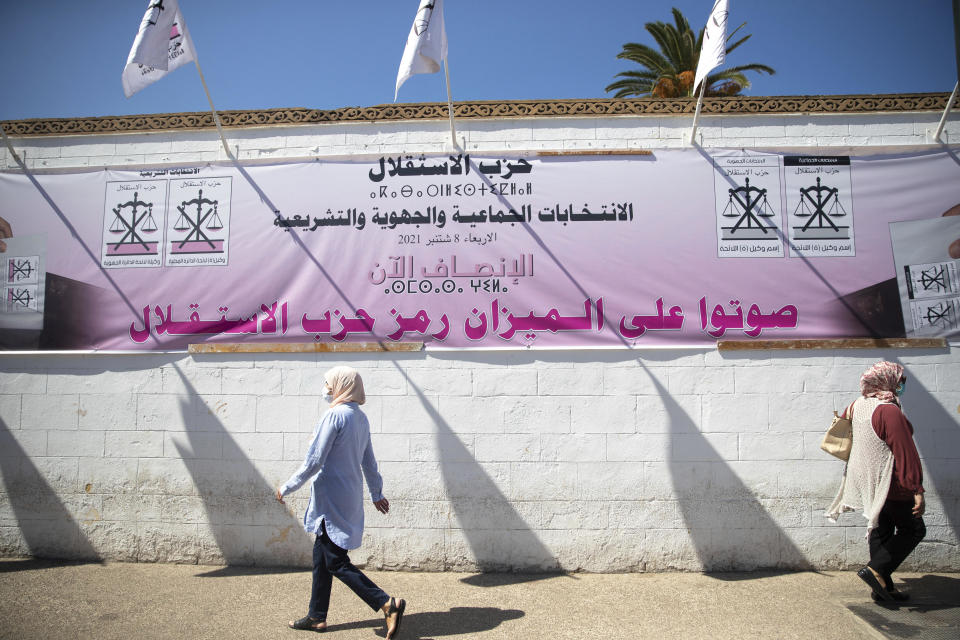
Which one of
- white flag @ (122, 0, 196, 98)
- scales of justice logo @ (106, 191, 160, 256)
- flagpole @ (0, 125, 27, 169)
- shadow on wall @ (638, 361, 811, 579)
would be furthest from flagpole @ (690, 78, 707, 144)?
flagpole @ (0, 125, 27, 169)

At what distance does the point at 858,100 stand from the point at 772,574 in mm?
3815

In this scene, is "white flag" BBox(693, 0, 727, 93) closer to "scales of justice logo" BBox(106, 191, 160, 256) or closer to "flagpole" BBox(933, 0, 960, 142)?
"flagpole" BBox(933, 0, 960, 142)

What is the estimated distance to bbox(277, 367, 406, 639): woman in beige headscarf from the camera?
3217mm

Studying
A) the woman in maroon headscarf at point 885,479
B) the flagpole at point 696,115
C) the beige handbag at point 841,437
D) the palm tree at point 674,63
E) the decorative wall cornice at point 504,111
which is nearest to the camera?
the woman in maroon headscarf at point 885,479

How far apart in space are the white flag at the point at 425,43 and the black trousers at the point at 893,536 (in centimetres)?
427

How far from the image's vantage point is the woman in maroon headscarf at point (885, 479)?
11.6ft

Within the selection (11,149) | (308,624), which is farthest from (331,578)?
(11,149)

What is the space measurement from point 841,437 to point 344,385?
3336mm

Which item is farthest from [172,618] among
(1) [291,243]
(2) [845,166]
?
(2) [845,166]

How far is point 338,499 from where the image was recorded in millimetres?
3285

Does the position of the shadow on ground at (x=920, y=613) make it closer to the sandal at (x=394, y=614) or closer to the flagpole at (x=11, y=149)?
the sandal at (x=394, y=614)

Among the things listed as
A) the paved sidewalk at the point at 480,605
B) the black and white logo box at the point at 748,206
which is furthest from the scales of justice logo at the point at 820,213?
the paved sidewalk at the point at 480,605

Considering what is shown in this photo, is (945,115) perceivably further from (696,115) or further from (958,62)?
(696,115)

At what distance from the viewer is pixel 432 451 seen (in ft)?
14.7
